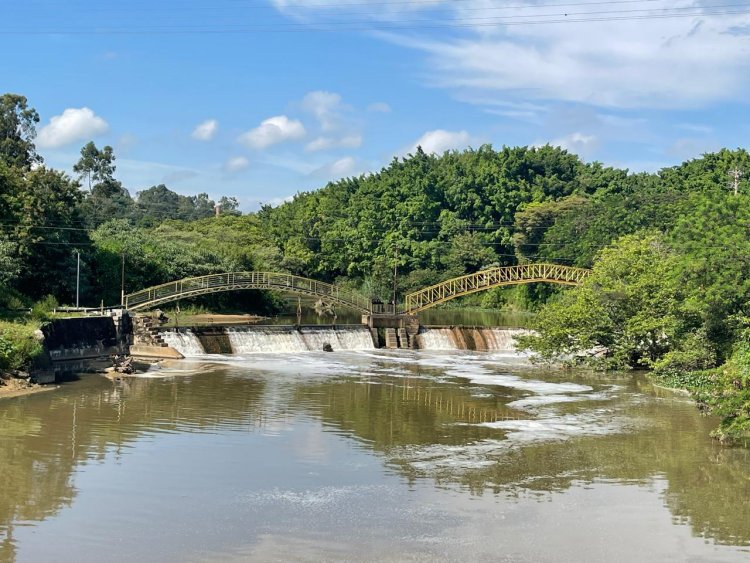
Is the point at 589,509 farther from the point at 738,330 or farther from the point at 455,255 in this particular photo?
the point at 455,255

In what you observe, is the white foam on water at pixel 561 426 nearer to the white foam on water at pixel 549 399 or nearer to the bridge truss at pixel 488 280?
the white foam on water at pixel 549 399

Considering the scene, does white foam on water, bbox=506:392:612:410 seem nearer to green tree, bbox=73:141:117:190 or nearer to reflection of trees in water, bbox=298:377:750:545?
reflection of trees in water, bbox=298:377:750:545

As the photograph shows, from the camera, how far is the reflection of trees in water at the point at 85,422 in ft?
60.8

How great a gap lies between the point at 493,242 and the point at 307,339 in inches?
1921

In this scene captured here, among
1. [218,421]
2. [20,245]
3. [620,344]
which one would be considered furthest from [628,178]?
[218,421]

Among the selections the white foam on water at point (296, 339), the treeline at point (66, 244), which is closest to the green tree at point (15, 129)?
the treeline at point (66, 244)

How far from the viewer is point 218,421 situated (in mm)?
27812

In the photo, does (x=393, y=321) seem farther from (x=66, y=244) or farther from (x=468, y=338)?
(x=66, y=244)

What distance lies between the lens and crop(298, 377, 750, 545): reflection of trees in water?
1919 centimetres

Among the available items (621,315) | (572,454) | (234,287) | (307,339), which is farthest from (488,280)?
(572,454)

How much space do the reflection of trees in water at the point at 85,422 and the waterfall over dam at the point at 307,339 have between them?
654cm

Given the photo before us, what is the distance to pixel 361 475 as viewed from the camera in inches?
822

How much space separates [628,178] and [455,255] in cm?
2443

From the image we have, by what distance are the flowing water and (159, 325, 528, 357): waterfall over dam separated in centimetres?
895
